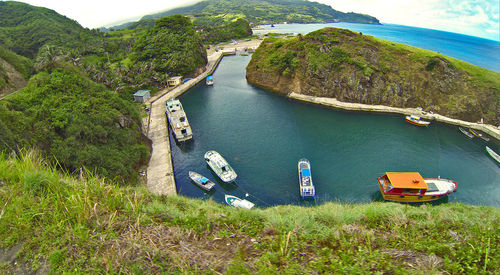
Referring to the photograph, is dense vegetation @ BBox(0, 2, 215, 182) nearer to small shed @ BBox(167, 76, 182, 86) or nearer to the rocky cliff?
small shed @ BBox(167, 76, 182, 86)

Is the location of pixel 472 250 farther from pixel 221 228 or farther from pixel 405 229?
pixel 221 228

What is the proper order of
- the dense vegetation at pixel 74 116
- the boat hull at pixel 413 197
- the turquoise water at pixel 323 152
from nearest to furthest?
the dense vegetation at pixel 74 116 < the boat hull at pixel 413 197 < the turquoise water at pixel 323 152

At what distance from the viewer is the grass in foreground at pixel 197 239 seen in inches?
167

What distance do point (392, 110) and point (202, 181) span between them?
136ft

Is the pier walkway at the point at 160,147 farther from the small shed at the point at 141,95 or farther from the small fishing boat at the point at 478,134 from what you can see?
the small fishing boat at the point at 478,134

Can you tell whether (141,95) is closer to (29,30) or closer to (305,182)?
(305,182)

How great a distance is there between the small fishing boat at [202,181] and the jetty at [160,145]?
243cm

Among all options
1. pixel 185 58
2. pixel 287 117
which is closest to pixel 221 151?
pixel 287 117

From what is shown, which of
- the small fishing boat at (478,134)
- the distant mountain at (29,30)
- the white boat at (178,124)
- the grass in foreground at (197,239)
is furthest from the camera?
the distant mountain at (29,30)

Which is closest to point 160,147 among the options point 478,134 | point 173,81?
point 173,81

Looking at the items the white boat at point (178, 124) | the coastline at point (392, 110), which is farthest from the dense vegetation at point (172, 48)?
the coastline at point (392, 110)

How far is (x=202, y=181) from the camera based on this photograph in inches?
978

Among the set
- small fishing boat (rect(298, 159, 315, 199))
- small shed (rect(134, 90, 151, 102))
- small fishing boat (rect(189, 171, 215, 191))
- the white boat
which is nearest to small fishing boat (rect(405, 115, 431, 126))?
small fishing boat (rect(298, 159, 315, 199))

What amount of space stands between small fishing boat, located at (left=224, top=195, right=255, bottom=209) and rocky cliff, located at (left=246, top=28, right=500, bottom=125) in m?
35.6
